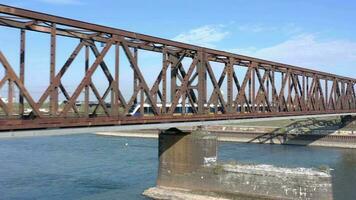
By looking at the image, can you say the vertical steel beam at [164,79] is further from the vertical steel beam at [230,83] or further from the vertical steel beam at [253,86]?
the vertical steel beam at [253,86]

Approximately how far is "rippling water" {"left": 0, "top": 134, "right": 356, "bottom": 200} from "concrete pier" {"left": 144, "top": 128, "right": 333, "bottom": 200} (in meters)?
3.46

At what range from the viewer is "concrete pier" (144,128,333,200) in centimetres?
3809

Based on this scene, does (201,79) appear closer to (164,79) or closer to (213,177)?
(164,79)

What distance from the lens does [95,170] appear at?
5475 cm

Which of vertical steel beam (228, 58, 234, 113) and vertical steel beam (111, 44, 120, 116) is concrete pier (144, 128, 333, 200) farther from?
vertical steel beam (111, 44, 120, 116)

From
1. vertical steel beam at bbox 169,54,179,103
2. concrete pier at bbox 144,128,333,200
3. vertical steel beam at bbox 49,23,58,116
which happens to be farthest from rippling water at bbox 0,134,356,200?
vertical steel beam at bbox 49,23,58,116

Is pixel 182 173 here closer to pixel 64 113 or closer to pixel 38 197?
pixel 38 197

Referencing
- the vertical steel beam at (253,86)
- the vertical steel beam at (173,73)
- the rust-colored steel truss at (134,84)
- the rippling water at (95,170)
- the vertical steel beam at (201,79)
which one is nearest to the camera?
the rust-colored steel truss at (134,84)

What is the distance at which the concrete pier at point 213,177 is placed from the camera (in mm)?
38094

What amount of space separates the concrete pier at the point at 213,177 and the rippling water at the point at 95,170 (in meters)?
3.46

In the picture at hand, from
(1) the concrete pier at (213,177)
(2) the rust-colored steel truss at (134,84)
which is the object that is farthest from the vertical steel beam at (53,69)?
(1) the concrete pier at (213,177)

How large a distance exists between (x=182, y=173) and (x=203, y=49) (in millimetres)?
11860

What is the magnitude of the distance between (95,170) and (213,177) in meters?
18.4

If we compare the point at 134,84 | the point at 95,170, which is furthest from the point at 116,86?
the point at 95,170
